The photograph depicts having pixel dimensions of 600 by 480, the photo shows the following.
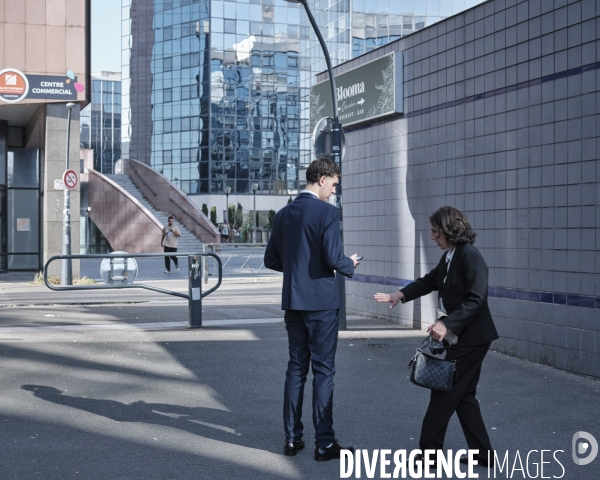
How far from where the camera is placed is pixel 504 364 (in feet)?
29.3

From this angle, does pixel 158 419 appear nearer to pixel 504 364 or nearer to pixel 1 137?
pixel 504 364

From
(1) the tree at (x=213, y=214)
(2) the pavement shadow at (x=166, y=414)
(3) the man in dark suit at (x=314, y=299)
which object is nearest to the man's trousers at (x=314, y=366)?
(3) the man in dark suit at (x=314, y=299)

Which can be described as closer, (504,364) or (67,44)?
(504,364)

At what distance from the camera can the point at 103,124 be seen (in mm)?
105188

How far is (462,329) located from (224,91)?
7811 cm

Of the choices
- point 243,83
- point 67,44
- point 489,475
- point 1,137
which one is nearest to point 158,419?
point 489,475

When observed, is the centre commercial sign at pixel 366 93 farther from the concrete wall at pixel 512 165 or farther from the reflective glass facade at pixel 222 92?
the reflective glass facade at pixel 222 92

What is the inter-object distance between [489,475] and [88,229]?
3691cm

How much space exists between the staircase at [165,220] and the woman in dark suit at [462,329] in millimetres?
32179

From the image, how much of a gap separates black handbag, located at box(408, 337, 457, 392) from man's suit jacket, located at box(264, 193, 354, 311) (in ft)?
2.24

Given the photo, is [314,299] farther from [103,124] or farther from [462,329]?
[103,124]

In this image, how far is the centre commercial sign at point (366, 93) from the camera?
11.9 m

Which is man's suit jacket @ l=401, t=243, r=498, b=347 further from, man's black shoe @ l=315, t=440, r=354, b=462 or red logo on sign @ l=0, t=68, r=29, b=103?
red logo on sign @ l=0, t=68, r=29, b=103

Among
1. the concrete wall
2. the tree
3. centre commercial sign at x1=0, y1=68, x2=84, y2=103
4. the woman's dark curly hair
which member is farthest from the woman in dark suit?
the tree
